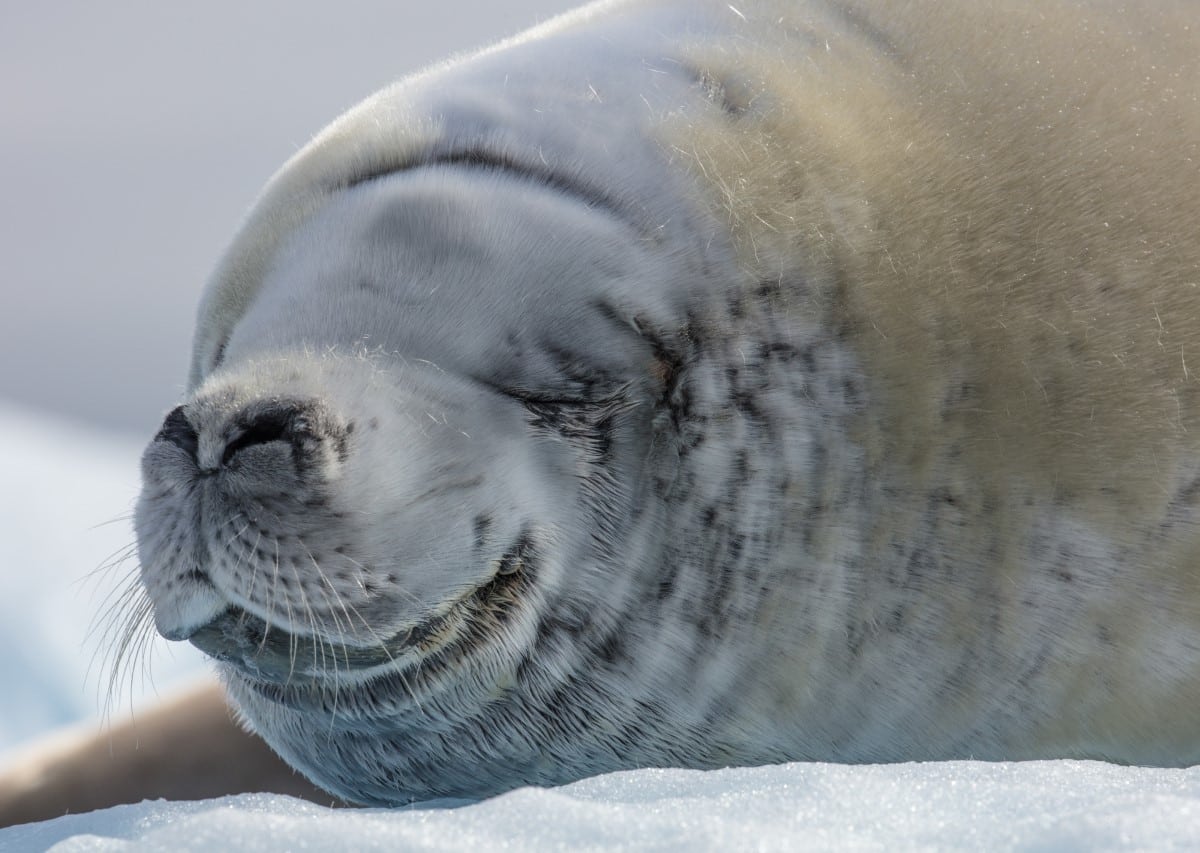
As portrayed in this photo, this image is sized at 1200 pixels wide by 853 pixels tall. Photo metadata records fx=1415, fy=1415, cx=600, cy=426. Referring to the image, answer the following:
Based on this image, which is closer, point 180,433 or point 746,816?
point 746,816

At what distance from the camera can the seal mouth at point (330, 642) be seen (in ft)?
3.51

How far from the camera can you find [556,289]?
3.80 ft

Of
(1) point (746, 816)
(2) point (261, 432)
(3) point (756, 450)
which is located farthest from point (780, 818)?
(2) point (261, 432)

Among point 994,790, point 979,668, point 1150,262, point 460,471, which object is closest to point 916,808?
point 994,790

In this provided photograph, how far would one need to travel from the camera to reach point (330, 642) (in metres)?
1.06

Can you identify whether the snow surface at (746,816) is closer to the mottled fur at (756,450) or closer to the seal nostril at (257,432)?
the mottled fur at (756,450)

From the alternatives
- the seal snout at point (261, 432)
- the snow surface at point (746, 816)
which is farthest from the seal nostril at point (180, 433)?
the snow surface at point (746, 816)

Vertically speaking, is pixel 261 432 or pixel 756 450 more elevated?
pixel 756 450

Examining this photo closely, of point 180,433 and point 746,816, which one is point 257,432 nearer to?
point 180,433

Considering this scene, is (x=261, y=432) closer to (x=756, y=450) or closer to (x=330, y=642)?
(x=330, y=642)

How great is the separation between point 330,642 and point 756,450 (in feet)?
1.20

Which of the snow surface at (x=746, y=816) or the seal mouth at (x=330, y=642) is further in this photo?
the seal mouth at (x=330, y=642)

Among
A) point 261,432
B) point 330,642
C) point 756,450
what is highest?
point 756,450

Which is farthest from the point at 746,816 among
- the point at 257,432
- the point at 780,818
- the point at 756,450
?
the point at 257,432
